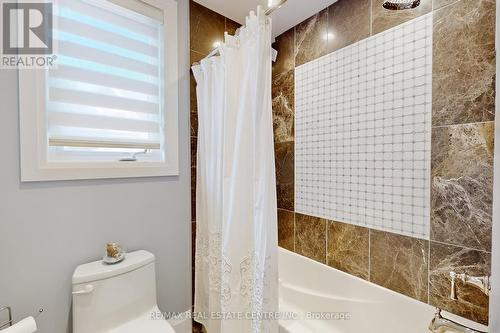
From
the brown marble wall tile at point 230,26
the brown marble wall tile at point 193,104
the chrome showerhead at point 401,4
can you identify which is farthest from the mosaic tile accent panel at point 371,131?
the brown marble wall tile at point 193,104

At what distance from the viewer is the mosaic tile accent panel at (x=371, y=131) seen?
4.38 feet

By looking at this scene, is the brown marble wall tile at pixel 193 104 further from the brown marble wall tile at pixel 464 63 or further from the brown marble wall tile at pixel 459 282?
the brown marble wall tile at pixel 459 282

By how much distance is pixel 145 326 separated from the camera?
4.29 feet

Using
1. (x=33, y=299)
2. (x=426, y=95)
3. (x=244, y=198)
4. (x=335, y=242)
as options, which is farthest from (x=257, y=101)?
(x=33, y=299)

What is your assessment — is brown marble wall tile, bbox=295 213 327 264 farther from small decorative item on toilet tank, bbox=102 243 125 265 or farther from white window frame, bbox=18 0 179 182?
small decorative item on toilet tank, bbox=102 243 125 265

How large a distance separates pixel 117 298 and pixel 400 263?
1.59 metres

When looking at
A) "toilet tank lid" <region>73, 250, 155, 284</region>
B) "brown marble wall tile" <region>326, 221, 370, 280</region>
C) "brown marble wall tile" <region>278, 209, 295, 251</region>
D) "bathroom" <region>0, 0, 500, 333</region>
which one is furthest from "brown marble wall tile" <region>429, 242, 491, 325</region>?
"toilet tank lid" <region>73, 250, 155, 284</region>

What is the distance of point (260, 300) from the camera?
1174 millimetres

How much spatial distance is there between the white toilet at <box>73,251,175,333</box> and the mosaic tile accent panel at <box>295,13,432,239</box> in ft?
4.06

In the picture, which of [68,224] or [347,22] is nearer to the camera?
[68,224]

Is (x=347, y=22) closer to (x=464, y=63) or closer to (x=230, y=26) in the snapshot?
(x=464, y=63)

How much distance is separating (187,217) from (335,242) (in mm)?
1086

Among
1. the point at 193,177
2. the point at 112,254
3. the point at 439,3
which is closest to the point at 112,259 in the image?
the point at 112,254

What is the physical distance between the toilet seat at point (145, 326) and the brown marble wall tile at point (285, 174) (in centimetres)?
123
